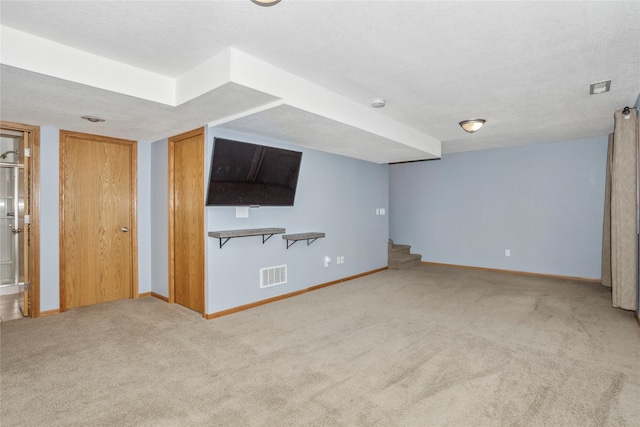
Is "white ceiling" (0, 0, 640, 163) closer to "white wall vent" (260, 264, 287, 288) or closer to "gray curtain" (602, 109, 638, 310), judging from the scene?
"gray curtain" (602, 109, 638, 310)

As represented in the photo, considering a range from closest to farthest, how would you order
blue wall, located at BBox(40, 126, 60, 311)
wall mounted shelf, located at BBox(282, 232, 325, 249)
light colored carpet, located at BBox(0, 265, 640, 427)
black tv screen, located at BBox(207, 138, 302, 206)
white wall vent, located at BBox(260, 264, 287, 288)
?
light colored carpet, located at BBox(0, 265, 640, 427) → black tv screen, located at BBox(207, 138, 302, 206) → blue wall, located at BBox(40, 126, 60, 311) → white wall vent, located at BBox(260, 264, 287, 288) → wall mounted shelf, located at BBox(282, 232, 325, 249)

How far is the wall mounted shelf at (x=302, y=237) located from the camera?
4434mm

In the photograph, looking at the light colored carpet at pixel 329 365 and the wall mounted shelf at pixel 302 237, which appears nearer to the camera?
the light colored carpet at pixel 329 365

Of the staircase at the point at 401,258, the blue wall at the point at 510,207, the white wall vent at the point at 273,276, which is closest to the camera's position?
the white wall vent at the point at 273,276

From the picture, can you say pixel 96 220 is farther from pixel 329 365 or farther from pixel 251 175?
pixel 329 365

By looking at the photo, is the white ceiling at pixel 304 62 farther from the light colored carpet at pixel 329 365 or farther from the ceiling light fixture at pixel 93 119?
the light colored carpet at pixel 329 365

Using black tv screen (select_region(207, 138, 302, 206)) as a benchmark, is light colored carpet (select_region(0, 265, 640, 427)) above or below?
below

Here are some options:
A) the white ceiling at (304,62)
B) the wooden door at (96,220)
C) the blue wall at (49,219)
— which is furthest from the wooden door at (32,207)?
the white ceiling at (304,62)

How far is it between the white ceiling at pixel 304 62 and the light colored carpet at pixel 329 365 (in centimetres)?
214

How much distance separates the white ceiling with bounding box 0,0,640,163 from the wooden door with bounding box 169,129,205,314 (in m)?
0.32

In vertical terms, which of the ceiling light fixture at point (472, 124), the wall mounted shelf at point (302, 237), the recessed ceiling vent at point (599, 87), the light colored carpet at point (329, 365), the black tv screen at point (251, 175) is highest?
the recessed ceiling vent at point (599, 87)

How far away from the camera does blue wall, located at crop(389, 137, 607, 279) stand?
5.40 m

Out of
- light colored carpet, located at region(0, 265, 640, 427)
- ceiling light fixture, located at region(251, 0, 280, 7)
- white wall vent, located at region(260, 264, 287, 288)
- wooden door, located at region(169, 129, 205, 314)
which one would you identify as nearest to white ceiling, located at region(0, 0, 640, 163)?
ceiling light fixture, located at region(251, 0, 280, 7)

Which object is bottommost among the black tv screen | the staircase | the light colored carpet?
the light colored carpet
